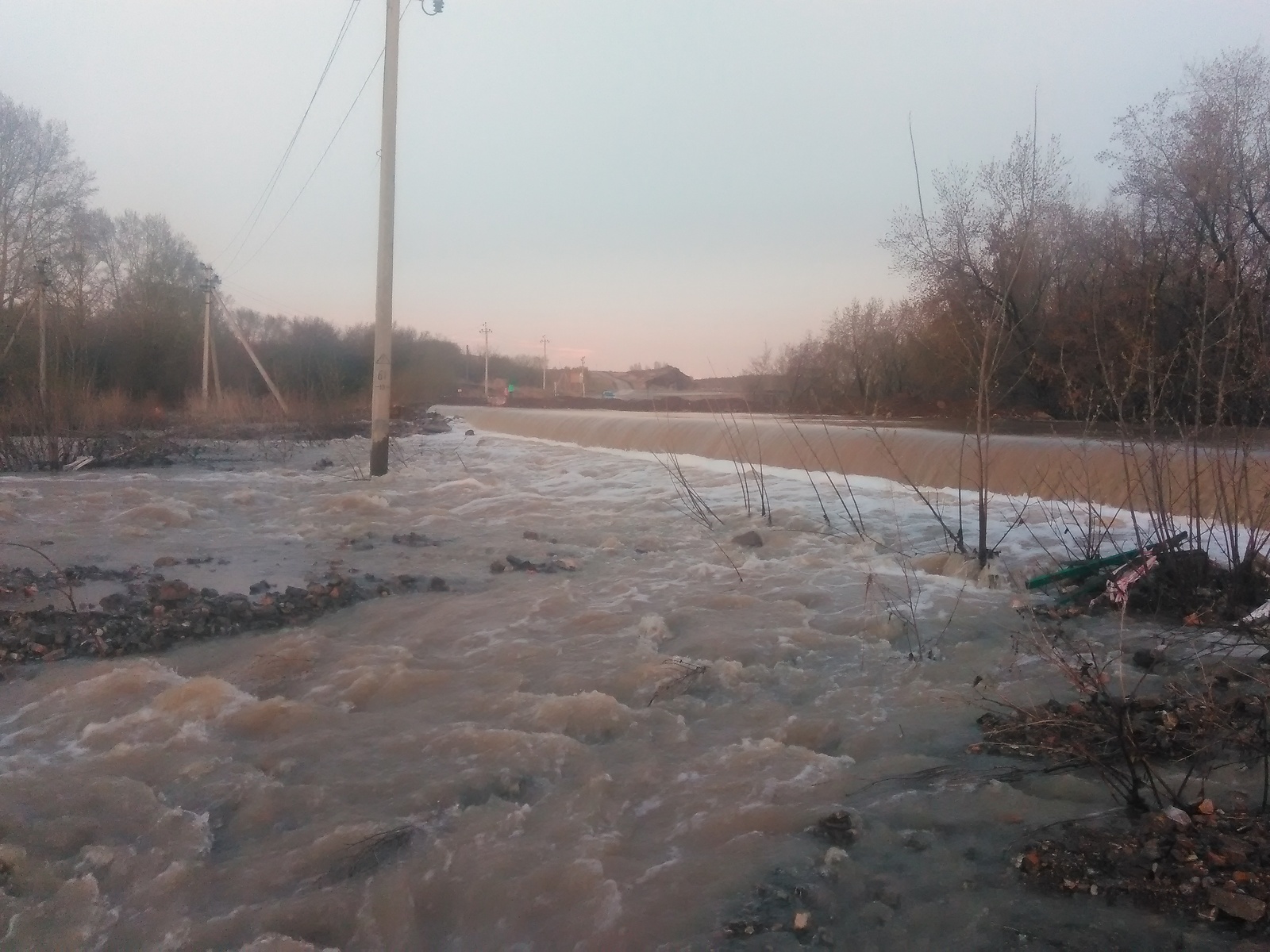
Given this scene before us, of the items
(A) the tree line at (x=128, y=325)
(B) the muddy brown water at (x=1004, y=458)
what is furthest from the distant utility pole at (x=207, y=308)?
(B) the muddy brown water at (x=1004, y=458)

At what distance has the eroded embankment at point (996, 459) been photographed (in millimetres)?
6305

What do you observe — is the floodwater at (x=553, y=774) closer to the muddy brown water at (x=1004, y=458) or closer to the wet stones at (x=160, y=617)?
the wet stones at (x=160, y=617)

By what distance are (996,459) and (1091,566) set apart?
19.0 feet

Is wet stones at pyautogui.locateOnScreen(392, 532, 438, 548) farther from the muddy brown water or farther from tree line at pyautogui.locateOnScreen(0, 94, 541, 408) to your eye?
tree line at pyautogui.locateOnScreen(0, 94, 541, 408)

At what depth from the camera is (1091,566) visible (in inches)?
Answer: 258

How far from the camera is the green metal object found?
6176 millimetres

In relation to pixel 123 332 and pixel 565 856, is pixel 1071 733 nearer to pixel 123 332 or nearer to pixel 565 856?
pixel 565 856

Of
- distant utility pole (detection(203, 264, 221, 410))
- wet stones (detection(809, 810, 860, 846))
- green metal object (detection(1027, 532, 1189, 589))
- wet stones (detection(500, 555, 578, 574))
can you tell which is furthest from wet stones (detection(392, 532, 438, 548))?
distant utility pole (detection(203, 264, 221, 410))

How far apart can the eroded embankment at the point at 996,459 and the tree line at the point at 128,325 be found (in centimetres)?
1319

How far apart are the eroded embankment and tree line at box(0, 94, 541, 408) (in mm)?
13194

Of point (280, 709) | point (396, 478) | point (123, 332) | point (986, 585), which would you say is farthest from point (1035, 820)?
point (123, 332)

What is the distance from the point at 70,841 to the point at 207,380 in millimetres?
30816

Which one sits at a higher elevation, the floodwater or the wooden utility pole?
the wooden utility pole

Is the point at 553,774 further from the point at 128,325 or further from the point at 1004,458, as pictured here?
the point at 128,325
